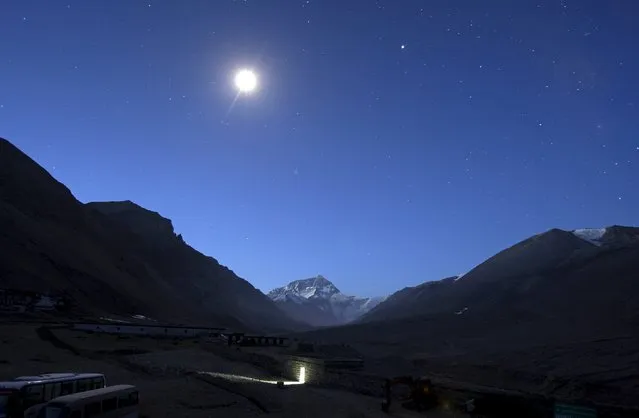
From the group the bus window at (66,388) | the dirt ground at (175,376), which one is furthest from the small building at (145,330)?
the bus window at (66,388)

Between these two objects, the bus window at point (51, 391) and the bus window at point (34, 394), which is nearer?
the bus window at point (34, 394)

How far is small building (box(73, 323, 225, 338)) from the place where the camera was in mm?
50037

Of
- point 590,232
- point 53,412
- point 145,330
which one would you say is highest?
point 590,232

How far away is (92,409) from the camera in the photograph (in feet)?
47.7

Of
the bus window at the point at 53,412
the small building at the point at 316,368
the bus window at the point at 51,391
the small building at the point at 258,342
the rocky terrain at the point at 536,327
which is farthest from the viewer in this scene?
the small building at the point at 258,342

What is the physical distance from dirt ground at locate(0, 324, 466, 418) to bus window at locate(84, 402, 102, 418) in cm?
513

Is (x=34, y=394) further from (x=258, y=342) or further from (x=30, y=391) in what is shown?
(x=258, y=342)

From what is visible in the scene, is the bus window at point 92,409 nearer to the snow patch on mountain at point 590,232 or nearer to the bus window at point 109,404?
the bus window at point 109,404

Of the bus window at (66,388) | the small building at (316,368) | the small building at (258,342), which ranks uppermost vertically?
the small building at (258,342)

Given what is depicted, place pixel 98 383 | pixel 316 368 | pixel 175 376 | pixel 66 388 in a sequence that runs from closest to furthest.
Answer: pixel 66 388 → pixel 98 383 → pixel 175 376 → pixel 316 368

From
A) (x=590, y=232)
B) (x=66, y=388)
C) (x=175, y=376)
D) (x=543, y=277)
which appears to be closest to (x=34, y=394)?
(x=66, y=388)

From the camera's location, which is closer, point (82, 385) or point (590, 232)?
point (82, 385)

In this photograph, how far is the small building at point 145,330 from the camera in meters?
50.0

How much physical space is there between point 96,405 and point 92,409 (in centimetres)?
25
